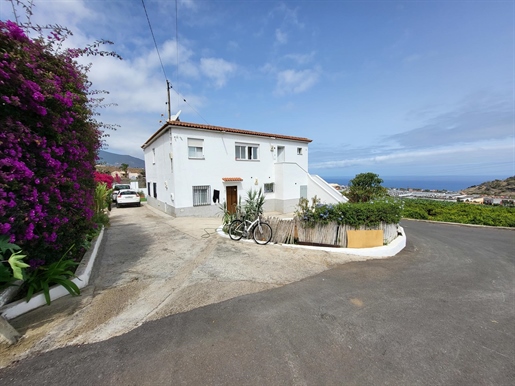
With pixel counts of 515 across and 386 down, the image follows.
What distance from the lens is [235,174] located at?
15.2m

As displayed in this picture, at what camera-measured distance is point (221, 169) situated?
1442 centimetres

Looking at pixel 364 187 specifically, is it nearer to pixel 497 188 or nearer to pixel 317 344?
pixel 317 344

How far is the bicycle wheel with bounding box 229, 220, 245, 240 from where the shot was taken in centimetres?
738

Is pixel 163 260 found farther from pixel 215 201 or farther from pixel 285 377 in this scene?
pixel 215 201

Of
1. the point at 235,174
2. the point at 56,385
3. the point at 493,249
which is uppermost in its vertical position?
the point at 235,174

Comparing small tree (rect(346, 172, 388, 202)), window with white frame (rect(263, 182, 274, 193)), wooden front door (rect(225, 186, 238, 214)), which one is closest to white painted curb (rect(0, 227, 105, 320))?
wooden front door (rect(225, 186, 238, 214))

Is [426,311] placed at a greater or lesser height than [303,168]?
lesser

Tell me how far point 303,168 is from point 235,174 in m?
6.80

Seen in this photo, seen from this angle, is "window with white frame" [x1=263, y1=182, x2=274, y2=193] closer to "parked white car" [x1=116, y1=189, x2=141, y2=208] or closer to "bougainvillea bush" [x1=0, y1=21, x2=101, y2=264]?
"parked white car" [x1=116, y1=189, x2=141, y2=208]

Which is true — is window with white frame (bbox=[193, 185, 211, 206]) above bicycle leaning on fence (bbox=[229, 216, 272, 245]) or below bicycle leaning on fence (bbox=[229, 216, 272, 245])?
above

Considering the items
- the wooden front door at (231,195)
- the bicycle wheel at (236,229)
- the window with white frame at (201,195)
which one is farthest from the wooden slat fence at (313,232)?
the wooden front door at (231,195)

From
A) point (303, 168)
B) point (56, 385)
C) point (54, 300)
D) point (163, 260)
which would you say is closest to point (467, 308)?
point (56, 385)

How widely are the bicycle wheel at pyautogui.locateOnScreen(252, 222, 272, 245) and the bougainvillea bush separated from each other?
4.47 m

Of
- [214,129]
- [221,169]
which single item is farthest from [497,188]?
[214,129]
